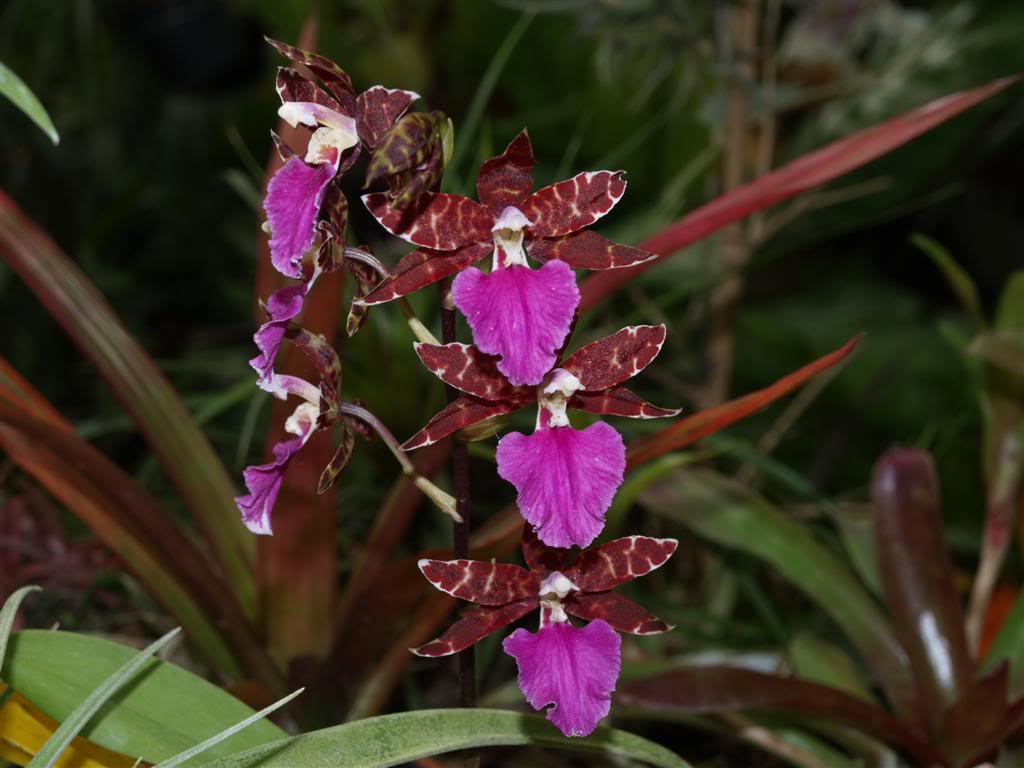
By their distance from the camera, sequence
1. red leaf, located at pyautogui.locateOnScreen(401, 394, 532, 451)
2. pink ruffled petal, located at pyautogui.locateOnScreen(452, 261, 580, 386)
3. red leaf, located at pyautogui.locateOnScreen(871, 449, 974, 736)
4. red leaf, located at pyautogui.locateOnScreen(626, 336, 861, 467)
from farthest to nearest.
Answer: red leaf, located at pyautogui.locateOnScreen(871, 449, 974, 736) < red leaf, located at pyautogui.locateOnScreen(626, 336, 861, 467) < red leaf, located at pyautogui.locateOnScreen(401, 394, 532, 451) < pink ruffled petal, located at pyautogui.locateOnScreen(452, 261, 580, 386)

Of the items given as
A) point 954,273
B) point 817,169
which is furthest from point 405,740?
point 954,273

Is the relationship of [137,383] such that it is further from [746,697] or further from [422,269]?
[746,697]

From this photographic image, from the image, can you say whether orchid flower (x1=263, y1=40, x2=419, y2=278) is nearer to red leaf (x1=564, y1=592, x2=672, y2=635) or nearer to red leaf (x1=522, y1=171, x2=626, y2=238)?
red leaf (x1=522, y1=171, x2=626, y2=238)

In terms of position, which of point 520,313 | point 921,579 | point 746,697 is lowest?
point 746,697

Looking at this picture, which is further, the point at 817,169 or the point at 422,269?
the point at 817,169

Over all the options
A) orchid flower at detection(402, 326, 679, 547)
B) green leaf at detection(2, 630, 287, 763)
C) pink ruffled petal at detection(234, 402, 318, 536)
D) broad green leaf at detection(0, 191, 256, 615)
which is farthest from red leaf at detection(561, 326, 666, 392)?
broad green leaf at detection(0, 191, 256, 615)

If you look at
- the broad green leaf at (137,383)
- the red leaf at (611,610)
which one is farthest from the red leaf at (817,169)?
the broad green leaf at (137,383)

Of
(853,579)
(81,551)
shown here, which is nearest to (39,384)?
(81,551)
